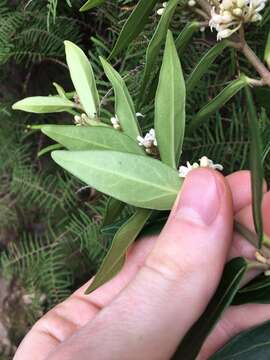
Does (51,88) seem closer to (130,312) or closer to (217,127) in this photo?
(217,127)

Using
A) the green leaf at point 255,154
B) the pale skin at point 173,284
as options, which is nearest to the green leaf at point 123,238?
the pale skin at point 173,284

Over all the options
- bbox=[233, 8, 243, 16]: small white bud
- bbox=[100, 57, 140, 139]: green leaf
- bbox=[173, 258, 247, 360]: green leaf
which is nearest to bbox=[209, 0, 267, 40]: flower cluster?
bbox=[233, 8, 243, 16]: small white bud

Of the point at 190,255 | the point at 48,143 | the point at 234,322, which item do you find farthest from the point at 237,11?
the point at 48,143

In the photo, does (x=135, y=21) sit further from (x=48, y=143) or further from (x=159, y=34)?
(x=48, y=143)

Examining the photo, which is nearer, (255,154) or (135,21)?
(255,154)

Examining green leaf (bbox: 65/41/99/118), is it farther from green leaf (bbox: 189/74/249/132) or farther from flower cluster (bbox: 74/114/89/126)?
green leaf (bbox: 189/74/249/132)

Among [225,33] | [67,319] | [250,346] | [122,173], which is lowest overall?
[67,319]

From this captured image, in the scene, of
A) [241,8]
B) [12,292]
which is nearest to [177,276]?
[241,8]

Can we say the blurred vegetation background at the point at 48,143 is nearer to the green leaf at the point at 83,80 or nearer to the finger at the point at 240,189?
the finger at the point at 240,189
